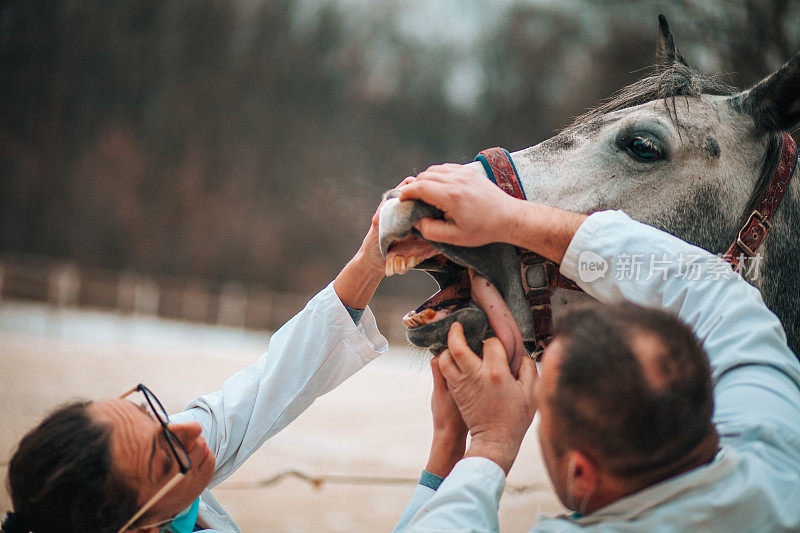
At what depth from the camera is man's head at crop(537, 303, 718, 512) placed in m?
0.85

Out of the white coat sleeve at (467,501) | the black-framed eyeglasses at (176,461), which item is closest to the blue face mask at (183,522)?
the black-framed eyeglasses at (176,461)

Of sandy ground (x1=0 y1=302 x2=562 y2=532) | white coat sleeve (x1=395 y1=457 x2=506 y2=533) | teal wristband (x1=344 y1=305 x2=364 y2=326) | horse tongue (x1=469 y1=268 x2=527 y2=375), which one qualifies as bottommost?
sandy ground (x1=0 y1=302 x2=562 y2=532)

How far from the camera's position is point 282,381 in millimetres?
1802

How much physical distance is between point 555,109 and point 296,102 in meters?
9.34

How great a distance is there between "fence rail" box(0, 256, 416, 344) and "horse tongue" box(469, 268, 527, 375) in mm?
15320

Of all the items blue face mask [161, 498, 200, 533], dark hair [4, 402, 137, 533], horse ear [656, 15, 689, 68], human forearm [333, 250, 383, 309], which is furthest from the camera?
horse ear [656, 15, 689, 68]

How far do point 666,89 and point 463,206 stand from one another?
906 mm

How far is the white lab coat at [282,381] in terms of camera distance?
1.74m

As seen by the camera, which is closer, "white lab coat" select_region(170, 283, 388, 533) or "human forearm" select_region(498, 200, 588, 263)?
"human forearm" select_region(498, 200, 588, 263)

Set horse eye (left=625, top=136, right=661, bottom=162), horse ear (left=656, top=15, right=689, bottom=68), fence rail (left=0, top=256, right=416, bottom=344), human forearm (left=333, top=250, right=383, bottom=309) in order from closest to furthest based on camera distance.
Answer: horse eye (left=625, top=136, right=661, bottom=162)
human forearm (left=333, top=250, right=383, bottom=309)
horse ear (left=656, top=15, right=689, bottom=68)
fence rail (left=0, top=256, right=416, bottom=344)

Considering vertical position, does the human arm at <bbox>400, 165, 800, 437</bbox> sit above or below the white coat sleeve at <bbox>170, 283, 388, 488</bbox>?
above

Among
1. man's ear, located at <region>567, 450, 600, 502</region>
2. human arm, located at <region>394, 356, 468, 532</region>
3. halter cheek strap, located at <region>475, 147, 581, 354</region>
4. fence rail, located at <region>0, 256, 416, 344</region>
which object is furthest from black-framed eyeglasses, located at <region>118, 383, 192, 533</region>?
fence rail, located at <region>0, 256, 416, 344</region>

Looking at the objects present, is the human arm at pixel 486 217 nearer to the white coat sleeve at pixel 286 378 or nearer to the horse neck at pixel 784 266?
the white coat sleeve at pixel 286 378

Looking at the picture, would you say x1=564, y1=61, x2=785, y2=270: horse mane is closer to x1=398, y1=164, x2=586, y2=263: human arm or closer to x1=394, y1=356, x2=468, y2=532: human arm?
x1=398, y1=164, x2=586, y2=263: human arm
